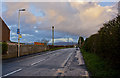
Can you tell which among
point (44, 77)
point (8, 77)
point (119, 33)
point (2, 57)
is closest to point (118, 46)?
point (119, 33)

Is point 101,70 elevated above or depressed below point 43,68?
above

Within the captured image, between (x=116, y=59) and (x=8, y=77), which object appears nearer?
(x=116, y=59)

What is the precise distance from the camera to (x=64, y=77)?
7543 mm

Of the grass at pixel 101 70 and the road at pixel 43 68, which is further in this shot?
the road at pixel 43 68

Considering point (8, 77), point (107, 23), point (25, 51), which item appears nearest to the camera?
point (8, 77)

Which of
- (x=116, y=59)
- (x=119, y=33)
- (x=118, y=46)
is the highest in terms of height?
(x=119, y=33)

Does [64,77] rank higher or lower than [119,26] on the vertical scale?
lower

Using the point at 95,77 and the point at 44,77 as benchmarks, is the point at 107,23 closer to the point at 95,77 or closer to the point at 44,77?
the point at 95,77

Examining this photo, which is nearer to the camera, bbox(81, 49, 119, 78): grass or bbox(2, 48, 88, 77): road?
bbox(81, 49, 119, 78): grass

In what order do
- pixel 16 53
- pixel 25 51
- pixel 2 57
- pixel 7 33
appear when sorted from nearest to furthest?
pixel 2 57, pixel 16 53, pixel 25 51, pixel 7 33

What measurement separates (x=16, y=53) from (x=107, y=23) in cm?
1717

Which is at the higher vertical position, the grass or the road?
the grass

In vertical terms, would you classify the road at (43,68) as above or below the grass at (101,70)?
below

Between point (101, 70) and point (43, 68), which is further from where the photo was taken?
point (43, 68)
